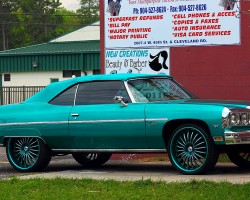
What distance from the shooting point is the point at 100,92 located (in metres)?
11.6

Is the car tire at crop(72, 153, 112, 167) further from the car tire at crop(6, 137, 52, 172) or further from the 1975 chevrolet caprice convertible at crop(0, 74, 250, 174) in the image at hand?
the car tire at crop(6, 137, 52, 172)

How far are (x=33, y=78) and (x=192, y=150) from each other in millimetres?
36273

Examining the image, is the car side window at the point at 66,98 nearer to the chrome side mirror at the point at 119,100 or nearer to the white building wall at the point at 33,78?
the chrome side mirror at the point at 119,100

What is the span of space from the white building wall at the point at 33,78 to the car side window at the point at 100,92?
3276 centimetres

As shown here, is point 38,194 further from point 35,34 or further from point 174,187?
point 35,34

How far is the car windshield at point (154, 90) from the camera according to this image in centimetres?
1123

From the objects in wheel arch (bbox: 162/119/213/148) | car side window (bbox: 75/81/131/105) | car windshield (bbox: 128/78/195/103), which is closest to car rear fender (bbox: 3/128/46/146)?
car side window (bbox: 75/81/131/105)

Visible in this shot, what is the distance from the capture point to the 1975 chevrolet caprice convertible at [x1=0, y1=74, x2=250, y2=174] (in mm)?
10273

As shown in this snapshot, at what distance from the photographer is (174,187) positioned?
9008 millimetres

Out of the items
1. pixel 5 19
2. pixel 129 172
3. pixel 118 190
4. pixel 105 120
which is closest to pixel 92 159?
pixel 129 172

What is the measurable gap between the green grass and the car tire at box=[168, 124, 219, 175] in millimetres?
1133

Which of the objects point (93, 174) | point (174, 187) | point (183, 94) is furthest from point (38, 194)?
point (183, 94)

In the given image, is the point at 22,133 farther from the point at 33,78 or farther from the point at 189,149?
the point at 33,78

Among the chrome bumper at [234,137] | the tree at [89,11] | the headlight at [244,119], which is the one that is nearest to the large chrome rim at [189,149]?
the chrome bumper at [234,137]
